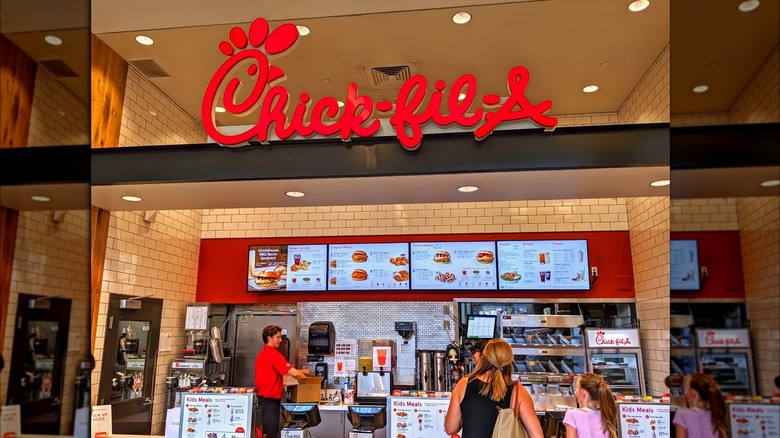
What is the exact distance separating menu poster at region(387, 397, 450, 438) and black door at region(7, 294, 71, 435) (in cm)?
446

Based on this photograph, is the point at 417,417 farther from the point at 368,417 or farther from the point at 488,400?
the point at 488,400

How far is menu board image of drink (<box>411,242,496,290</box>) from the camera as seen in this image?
709 centimetres

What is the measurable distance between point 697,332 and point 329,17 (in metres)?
5.53

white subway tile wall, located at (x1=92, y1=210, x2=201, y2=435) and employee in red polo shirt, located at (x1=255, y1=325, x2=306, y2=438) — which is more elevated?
white subway tile wall, located at (x1=92, y1=210, x2=201, y2=435)

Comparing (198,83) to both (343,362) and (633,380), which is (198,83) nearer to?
(343,362)

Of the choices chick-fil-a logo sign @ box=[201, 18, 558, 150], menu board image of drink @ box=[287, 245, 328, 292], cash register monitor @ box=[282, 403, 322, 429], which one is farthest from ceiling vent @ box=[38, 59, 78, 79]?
menu board image of drink @ box=[287, 245, 328, 292]

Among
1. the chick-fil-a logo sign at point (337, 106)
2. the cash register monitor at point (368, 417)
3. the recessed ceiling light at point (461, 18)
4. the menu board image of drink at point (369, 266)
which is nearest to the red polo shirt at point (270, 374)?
the cash register monitor at point (368, 417)

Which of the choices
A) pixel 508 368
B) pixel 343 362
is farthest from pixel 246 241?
pixel 508 368

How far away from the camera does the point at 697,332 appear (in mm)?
390

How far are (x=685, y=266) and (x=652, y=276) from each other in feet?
21.8

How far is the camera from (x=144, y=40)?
5.66m

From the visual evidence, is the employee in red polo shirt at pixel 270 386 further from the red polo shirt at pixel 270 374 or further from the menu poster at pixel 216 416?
the menu poster at pixel 216 416

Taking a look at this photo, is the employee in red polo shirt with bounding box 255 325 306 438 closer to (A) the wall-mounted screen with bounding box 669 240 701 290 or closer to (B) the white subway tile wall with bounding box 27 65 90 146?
(B) the white subway tile wall with bounding box 27 65 90 146

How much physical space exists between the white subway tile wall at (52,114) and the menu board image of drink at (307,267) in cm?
690
